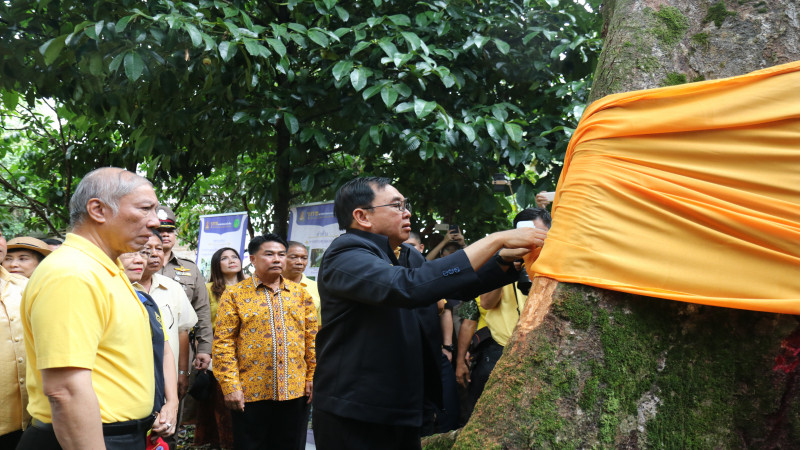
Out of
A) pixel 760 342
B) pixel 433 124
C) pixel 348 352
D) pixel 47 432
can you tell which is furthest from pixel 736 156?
pixel 433 124

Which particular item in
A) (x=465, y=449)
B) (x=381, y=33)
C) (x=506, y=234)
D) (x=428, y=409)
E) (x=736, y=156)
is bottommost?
(x=428, y=409)

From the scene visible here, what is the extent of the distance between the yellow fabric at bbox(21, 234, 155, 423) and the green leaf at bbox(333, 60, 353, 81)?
2924 millimetres

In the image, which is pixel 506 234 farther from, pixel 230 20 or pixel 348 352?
pixel 230 20

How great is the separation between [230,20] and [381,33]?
1.27 m

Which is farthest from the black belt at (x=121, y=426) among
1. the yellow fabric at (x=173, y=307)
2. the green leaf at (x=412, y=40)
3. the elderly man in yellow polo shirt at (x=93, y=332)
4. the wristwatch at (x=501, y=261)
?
the green leaf at (x=412, y=40)

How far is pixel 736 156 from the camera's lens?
208cm

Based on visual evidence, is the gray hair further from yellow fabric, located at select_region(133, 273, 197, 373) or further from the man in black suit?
yellow fabric, located at select_region(133, 273, 197, 373)

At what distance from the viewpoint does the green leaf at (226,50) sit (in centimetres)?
475

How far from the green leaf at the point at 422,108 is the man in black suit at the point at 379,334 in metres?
2.03

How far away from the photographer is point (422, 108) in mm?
5004

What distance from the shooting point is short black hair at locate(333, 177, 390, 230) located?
314 centimetres

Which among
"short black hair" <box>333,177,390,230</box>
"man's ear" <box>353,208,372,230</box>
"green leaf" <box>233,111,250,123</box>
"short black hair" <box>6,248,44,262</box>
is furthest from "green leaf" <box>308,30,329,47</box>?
"short black hair" <box>6,248,44,262</box>

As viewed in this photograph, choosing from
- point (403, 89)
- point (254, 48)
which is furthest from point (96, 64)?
point (403, 89)

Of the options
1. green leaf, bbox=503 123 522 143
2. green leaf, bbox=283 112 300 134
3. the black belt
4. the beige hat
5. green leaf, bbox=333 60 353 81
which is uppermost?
green leaf, bbox=333 60 353 81
